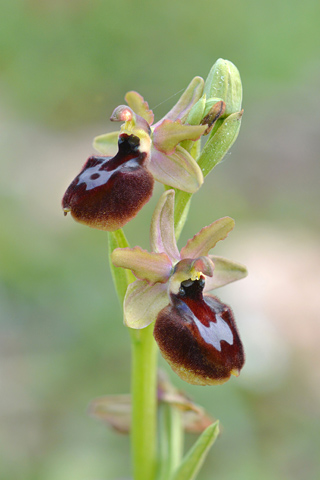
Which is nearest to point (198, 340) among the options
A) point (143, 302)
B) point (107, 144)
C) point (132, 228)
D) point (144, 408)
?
point (143, 302)

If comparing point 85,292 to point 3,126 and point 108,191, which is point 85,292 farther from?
point 3,126

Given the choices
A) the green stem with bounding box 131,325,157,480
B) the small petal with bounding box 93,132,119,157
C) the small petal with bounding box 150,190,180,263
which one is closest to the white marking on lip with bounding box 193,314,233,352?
the small petal with bounding box 150,190,180,263

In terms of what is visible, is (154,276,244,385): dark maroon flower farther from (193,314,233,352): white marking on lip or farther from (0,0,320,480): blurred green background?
(0,0,320,480): blurred green background

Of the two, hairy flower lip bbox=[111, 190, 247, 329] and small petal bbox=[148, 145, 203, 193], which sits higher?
small petal bbox=[148, 145, 203, 193]

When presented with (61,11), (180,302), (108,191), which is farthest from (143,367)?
(61,11)

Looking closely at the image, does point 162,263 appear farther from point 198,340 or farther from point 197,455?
point 197,455
